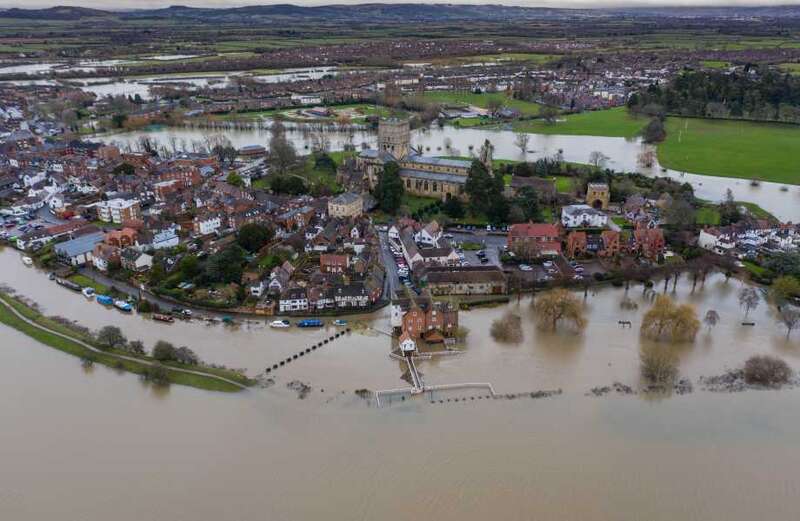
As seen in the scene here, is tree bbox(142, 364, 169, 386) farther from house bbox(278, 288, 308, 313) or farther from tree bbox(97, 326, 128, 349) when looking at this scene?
house bbox(278, 288, 308, 313)

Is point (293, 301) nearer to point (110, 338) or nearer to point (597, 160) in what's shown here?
A: point (110, 338)

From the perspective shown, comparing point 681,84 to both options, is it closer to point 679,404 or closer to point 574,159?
point 574,159

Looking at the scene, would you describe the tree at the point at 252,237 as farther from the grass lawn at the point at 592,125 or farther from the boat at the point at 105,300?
the grass lawn at the point at 592,125

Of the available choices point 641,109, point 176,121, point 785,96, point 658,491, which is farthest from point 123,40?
point 658,491

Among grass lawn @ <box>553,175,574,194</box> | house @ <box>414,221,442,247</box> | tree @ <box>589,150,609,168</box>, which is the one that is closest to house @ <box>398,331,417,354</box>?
house @ <box>414,221,442,247</box>

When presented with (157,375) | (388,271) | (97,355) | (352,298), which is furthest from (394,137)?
(157,375)

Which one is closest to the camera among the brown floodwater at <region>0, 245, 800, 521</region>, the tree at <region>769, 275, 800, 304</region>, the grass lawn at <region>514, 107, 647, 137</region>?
the brown floodwater at <region>0, 245, 800, 521</region>

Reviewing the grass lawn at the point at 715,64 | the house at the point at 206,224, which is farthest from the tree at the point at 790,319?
the grass lawn at the point at 715,64
